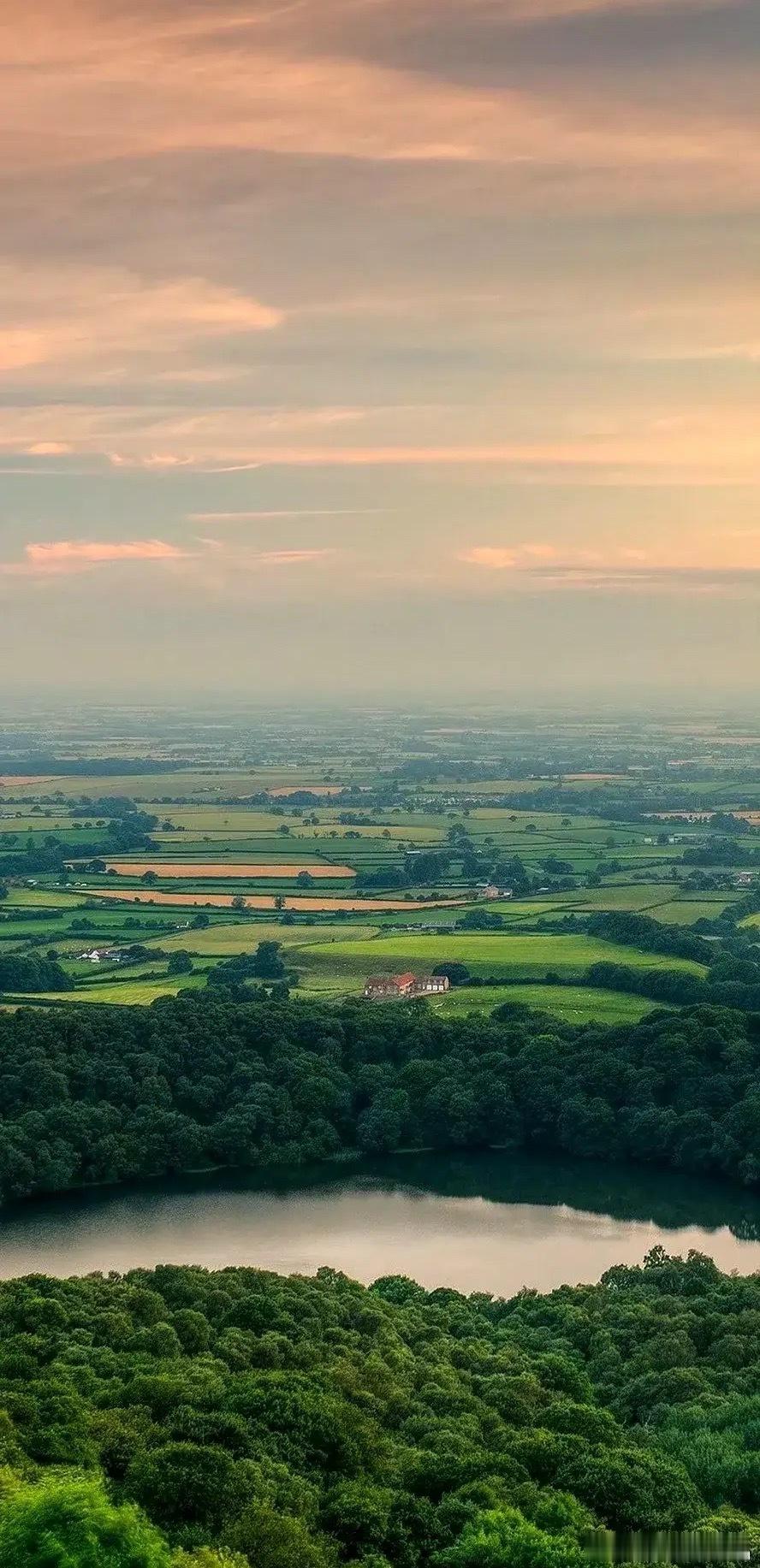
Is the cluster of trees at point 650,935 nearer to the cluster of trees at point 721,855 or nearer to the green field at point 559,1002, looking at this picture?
the green field at point 559,1002

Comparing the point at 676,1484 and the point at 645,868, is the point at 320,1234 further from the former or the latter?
the point at 645,868

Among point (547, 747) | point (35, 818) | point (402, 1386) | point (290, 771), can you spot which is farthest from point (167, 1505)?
point (547, 747)

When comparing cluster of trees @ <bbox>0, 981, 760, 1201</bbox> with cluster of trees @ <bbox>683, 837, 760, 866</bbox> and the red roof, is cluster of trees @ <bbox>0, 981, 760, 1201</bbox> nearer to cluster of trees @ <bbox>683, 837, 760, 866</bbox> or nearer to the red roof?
the red roof

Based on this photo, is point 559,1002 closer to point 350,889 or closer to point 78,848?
point 350,889

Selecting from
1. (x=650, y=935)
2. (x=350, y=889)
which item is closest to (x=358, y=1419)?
(x=650, y=935)

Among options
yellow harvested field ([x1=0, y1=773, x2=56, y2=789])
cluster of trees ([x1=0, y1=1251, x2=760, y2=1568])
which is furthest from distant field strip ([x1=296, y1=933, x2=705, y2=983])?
yellow harvested field ([x1=0, y1=773, x2=56, y2=789])

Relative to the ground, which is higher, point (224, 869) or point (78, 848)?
point (78, 848)
